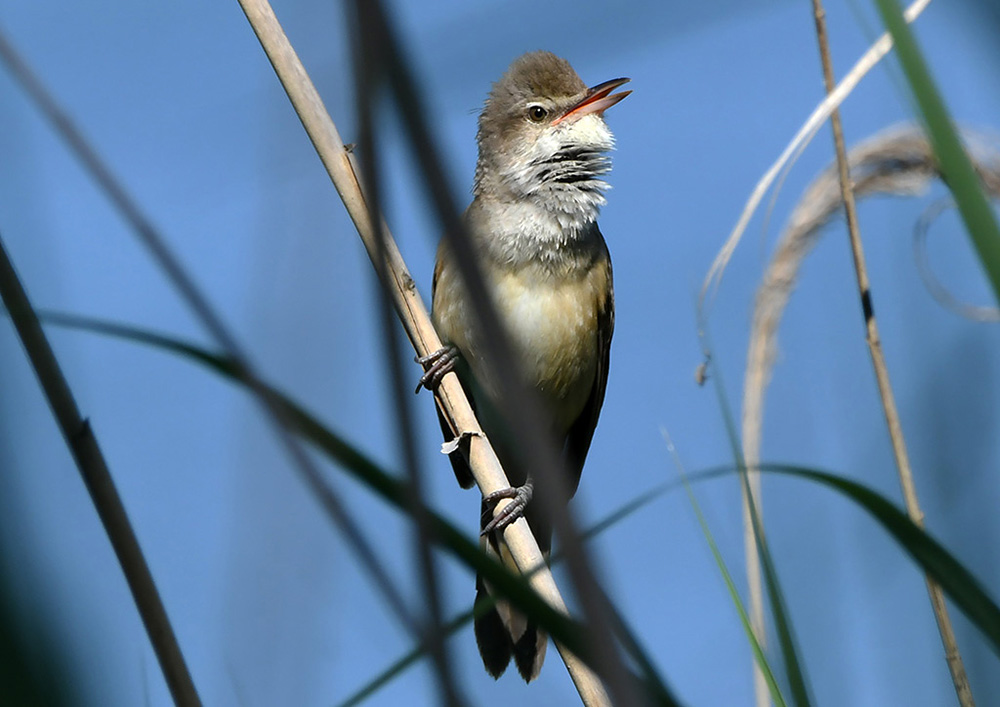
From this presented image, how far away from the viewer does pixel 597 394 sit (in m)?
3.77

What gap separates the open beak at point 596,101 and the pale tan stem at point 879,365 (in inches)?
50.4

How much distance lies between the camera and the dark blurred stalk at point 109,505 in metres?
1.35

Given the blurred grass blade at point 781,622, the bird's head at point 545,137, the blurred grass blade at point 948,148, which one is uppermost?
the bird's head at point 545,137

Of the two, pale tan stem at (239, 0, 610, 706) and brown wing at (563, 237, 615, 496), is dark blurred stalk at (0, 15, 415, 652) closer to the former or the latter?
pale tan stem at (239, 0, 610, 706)

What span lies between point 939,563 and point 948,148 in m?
0.40

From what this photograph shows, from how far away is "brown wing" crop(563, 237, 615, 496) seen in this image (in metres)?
3.61

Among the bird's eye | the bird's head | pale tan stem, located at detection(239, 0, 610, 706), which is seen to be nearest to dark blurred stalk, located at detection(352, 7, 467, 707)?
pale tan stem, located at detection(239, 0, 610, 706)

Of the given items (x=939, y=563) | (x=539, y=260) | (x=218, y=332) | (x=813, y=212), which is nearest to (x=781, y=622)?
(x=939, y=563)

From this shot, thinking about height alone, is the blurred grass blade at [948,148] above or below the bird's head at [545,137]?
below

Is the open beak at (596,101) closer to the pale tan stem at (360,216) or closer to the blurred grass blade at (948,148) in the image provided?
the pale tan stem at (360,216)

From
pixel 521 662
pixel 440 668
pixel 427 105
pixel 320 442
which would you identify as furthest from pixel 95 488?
pixel 521 662

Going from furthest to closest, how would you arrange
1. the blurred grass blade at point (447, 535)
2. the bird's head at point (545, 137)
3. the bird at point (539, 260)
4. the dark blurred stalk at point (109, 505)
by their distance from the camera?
the bird's head at point (545, 137) → the bird at point (539, 260) → the dark blurred stalk at point (109, 505) → the blurred grass blade at point (447, 535)

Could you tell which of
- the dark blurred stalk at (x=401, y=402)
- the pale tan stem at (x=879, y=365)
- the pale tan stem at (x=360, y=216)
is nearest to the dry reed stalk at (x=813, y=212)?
the pale tan stem at (x=879, y=365)

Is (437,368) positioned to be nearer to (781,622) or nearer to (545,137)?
(545,137)
